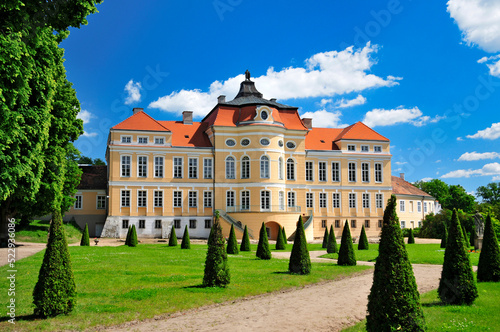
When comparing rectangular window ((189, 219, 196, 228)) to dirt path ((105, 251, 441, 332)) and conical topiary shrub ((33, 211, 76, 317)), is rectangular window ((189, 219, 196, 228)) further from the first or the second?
conical topiary shrub ((33, 211, 76, 317))

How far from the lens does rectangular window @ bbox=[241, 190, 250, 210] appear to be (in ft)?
140

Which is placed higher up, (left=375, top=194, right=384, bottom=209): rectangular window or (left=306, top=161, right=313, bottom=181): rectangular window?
(left=306, top=161, right=313, bottom=181): rectangular window

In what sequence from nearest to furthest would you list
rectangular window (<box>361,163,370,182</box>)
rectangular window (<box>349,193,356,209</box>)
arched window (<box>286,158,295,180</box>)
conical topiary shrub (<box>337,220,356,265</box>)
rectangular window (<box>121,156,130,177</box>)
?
1. conical topiary shrub (<box>337,220,356,265</box>)
2. rectangular window (<box>121,156,130,177</box>)
3. arched window (<box>286,158,295,180</box>)
4. rectangular window (<box>349,193,356,209</box>)
5. rectangular window (<box>361,163,370,182</box>)

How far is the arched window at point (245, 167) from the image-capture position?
4294cm

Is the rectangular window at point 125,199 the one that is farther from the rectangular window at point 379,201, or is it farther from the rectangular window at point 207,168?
the rectangular window at point 379,201

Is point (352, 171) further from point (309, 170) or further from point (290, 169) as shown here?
point (290, 169)

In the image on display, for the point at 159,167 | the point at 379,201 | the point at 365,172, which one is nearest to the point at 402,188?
the point at 379,201

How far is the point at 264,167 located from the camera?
42.3 m

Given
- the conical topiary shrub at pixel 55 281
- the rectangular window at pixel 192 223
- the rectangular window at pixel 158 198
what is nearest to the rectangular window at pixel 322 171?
the rectangular window at pixel 192 223

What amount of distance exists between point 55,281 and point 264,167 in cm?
3333

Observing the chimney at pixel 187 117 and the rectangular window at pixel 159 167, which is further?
→ the chimney at pixel 187 117

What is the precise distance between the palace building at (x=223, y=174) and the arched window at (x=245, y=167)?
0.32ft

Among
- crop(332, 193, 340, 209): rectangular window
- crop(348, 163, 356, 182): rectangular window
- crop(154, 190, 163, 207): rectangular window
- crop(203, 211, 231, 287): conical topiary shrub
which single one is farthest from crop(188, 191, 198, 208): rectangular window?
crop(203, 211, 231, 287): conical topiary shrub

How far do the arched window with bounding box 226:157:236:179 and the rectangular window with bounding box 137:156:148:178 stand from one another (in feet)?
25.8
